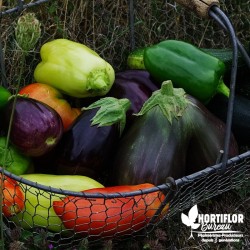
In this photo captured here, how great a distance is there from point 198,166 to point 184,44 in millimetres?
383

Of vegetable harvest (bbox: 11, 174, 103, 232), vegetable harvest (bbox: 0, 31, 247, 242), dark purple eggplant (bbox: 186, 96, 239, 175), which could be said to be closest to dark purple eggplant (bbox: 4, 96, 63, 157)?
vegetable harvest (bbox: 0, 31, 247, 242)

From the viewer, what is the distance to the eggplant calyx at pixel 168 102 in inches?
67.5

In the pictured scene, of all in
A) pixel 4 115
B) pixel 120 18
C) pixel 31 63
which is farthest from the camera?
pixel 120 18

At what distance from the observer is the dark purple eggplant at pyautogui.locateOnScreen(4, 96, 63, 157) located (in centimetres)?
170

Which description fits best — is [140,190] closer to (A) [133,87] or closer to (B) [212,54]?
(A) [133,87]

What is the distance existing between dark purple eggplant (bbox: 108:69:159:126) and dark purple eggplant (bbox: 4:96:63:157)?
230 mm

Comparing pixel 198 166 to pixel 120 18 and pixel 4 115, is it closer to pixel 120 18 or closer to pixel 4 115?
pixel 4 115

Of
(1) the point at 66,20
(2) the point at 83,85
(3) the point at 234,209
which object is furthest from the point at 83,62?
(3) the point at 234,209

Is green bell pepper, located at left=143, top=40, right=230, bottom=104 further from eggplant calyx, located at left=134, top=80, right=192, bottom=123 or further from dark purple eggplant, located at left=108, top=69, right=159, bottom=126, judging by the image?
eggplant calyx, located at left=134, top=80, right=192, bottom=123

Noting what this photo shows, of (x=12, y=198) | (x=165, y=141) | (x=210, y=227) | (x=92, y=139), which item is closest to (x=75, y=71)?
(x=92, y=139)

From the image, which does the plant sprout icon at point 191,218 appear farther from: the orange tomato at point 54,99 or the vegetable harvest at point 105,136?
the orange tomato at point 54,99

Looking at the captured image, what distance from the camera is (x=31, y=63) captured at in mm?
2123

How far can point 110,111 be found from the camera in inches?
69.6

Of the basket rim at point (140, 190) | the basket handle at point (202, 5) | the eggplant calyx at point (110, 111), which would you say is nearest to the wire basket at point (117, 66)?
the basket rim at point (140, 190)
